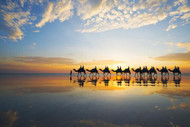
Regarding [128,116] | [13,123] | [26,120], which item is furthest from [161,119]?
[13,123]

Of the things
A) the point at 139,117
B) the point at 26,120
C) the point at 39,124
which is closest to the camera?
the point at 39,124

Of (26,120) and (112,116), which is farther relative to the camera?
(112,116)

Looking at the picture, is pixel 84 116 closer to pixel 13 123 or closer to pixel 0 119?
pixel 13 123

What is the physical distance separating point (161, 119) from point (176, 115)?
1344 mm

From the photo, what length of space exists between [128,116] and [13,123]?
586 cm

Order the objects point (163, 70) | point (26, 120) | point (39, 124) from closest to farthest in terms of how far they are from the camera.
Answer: point (39, 124) → point (26, 120) → point (163, 70)


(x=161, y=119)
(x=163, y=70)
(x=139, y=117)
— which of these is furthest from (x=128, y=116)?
(x=163, y=70)

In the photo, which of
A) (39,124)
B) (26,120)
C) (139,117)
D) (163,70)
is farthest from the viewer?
(163,70)

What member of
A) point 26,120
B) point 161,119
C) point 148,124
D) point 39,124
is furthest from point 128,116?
point 26,120

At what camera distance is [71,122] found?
198 inches

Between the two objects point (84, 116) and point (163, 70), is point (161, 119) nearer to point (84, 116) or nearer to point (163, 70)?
point (84, 116)

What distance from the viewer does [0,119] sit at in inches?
209

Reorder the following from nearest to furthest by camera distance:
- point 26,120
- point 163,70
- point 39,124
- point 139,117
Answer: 1. point 39,124
2. point 26,120
3. point 139,117
4. point 163,70

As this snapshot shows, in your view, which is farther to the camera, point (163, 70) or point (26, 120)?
point (163, 70)
